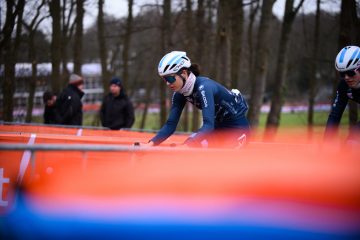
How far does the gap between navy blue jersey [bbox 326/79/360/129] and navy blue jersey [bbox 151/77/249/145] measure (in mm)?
1014

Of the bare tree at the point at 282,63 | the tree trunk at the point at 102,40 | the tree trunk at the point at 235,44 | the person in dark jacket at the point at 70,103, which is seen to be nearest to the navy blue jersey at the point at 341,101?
the person in dark jacket at the point at 70,103

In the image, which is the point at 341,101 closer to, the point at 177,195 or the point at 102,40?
the point at 177,195

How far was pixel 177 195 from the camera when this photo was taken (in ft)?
11.9

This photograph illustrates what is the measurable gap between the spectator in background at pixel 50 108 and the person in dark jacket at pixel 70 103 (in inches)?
11.2

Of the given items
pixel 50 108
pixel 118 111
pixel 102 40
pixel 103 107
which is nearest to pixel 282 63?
pixel 118 111

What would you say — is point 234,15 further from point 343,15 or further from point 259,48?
point 343,15

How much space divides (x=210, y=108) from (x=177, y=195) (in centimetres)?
129

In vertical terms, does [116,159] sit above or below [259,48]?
below

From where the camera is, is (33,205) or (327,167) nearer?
(33,205)

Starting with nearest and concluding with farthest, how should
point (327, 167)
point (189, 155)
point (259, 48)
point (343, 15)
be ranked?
point (189, 155) < point (327, 167) < point (343, 15) < point (259, 48)

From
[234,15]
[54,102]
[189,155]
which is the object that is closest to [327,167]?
[189,155]

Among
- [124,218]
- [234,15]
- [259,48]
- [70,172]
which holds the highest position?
[234,15]

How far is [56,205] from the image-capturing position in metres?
3.45

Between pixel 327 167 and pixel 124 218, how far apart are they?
1916mm
